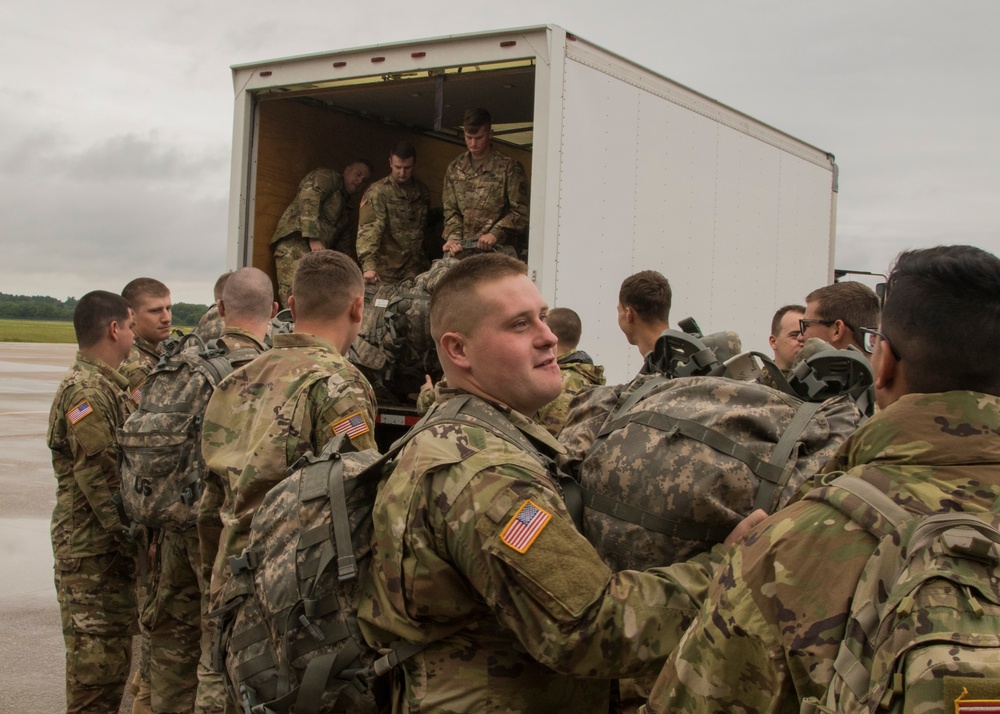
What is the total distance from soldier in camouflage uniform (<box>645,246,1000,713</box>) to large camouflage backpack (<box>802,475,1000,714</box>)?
0.14 ft

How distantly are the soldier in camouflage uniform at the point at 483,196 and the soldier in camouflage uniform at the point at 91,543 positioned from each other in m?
2.47

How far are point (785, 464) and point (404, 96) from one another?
18.5 ft

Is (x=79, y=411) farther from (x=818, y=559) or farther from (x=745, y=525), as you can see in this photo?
(x=818, y=559)

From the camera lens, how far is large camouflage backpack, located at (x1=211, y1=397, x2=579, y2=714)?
6.35ft

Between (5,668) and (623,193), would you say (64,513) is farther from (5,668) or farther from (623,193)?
(623,193)

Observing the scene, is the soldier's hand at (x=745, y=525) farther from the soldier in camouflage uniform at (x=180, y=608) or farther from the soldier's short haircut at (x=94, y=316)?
the soldier's short haircut at (x=94, y=316)

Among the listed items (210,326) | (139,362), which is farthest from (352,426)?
(139,362)

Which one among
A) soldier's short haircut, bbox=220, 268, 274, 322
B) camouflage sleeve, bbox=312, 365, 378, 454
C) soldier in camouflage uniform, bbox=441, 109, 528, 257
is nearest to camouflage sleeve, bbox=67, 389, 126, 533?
soldier's short haircut, bbox=220, 268, 274, 322

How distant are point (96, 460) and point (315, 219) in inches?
108

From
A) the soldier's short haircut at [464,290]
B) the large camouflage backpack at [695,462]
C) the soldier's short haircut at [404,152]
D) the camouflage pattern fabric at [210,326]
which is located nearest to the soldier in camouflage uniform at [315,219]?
the soldier's short haircut at [404,152]

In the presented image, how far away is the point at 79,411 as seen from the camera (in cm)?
447

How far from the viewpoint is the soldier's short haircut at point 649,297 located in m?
4.38

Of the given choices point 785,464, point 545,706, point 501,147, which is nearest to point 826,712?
point 785,464

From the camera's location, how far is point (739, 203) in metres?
6.62
